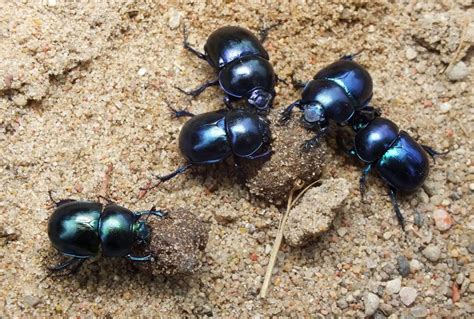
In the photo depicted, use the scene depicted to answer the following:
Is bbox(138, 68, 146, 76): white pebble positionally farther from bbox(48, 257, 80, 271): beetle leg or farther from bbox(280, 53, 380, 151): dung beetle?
bbox(48, 257, 80, 271): beetle leg

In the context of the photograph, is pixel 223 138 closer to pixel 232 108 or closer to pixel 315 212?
pixel 232 108

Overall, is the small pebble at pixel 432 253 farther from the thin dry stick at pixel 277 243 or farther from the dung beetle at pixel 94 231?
the dung beetle at pixel 94 231

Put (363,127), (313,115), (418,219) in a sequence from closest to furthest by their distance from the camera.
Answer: (313,115), (418,219), (363,127)

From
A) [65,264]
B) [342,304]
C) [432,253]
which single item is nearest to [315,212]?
[342,304]

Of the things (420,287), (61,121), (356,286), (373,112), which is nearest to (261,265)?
(356,286)

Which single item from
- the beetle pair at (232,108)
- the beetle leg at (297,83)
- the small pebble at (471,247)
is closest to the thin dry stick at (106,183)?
the beetle pair at (232,108)
